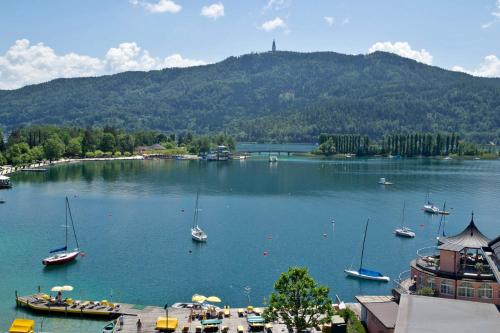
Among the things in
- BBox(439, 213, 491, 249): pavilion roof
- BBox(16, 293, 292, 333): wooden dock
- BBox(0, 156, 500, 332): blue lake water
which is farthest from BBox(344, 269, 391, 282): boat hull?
BBox(16, 293, 292, 333): wooden dock

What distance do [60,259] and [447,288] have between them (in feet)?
143

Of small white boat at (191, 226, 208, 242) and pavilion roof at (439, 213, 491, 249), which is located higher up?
pavilion roof at (439, 213, 491, 249)

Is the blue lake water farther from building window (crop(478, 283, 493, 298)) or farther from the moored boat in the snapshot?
building window (crop(478, 283, 493, 298))

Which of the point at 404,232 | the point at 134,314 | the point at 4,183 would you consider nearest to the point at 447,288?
the point at 134,314

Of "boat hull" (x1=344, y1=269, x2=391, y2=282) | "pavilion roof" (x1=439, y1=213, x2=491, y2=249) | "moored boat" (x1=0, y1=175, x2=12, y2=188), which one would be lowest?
"boat hull" (x1=344, y1=269, x2=391, y2=282)

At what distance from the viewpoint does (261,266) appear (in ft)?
204

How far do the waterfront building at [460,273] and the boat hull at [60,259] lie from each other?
39194mm

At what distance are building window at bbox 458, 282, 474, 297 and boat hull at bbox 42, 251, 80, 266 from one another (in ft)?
145

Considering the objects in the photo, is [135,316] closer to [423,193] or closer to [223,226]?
[223,226]

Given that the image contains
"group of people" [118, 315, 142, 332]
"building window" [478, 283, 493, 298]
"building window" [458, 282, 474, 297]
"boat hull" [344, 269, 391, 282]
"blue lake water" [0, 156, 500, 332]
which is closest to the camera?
"building window" [478, 283, 493, 298]

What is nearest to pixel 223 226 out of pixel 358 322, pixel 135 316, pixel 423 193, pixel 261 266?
→ pixel 261 266

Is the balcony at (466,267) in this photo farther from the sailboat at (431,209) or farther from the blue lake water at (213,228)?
the sailboat at (431,209)

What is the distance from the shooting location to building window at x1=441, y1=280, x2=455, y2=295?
A: 38938 millimetres

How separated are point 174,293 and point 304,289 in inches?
Answer: 780
